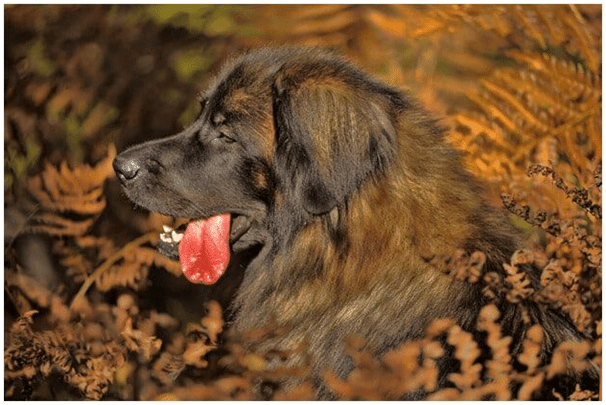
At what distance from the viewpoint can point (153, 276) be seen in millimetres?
5691

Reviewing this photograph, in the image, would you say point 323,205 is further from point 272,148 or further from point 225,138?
point 225,138

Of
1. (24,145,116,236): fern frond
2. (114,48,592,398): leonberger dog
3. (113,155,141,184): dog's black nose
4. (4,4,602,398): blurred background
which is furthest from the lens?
(24,145,116,236): fern frond

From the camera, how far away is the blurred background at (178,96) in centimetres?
518

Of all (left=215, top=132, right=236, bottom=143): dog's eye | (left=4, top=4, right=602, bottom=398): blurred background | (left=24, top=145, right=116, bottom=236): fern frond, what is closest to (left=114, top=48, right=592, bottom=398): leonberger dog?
(left=215, top=132, right=236, bottom=143): dog's eye

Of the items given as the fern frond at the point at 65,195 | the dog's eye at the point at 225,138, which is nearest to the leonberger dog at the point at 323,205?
the dog's eye at the point at 225,138

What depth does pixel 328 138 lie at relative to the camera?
4.40m

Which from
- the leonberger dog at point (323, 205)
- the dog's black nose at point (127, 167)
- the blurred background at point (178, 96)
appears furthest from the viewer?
the blurred background at point (178, 96)

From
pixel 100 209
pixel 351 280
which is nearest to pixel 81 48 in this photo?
pixel 100 209

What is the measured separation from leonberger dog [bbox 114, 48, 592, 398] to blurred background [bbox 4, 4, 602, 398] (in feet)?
1.37

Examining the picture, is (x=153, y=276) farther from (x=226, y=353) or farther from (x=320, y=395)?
(x=320, y=395)

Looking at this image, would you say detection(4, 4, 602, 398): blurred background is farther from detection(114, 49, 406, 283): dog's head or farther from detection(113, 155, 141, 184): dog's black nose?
detection(113, 155, 141, 184): dog's black nose

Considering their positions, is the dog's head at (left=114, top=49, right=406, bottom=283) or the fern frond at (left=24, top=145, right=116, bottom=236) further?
the fern frond at (left=24, top=145, right=116, bottom=236)

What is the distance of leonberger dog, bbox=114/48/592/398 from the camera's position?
173 inches

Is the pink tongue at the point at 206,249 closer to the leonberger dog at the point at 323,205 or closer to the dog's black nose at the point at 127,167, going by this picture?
the leonberger dog at the point at 323,205
